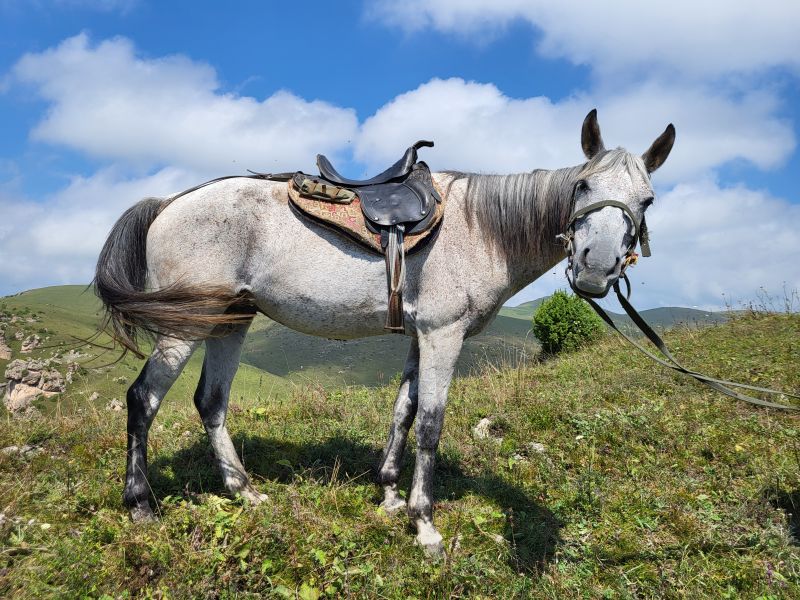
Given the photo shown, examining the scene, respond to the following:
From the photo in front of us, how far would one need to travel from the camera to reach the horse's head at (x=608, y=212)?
3123 mm

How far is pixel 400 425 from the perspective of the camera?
4.36 meters

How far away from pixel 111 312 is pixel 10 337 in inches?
1936

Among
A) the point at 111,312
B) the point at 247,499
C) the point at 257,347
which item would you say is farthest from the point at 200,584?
the point at 257,347

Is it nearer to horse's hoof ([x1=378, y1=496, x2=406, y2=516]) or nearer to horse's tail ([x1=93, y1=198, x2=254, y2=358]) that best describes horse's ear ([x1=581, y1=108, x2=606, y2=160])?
horse's tail ([x1=93, y1=198, x2=254, y2=358])

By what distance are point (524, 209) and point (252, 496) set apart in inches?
127

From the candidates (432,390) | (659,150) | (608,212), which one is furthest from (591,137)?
(432,390)

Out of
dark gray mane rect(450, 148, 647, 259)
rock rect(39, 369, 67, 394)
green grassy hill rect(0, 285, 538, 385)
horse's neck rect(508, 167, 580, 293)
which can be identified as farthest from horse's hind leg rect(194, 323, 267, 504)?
green grassy hill rect(0, 285, 538, 385)

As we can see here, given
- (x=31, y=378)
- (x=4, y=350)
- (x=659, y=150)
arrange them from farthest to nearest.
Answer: (x=4, y=350) < (x=31, y=378) < (x=659, y=150)

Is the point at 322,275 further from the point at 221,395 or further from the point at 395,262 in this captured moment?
the point at 221,395

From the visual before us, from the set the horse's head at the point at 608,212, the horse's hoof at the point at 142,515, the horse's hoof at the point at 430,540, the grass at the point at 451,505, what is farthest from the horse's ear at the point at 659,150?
the horse's hoof at the point at 142,515

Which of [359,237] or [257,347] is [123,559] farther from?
[257,347]

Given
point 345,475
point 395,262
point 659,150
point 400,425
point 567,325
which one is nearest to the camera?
point 659,150

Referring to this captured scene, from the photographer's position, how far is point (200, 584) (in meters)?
2.98

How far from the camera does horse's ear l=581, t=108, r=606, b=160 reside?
11.9 feet
